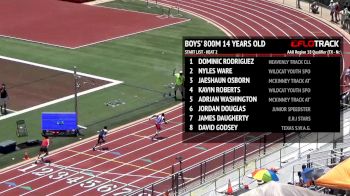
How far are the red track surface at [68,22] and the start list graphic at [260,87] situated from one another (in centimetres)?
2948

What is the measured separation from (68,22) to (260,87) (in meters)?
36.8

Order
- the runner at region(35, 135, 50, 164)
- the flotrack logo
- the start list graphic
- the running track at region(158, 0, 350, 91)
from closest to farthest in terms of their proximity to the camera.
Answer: the start list graphic, the flotrack logo, the runner at region(35, 135, 50, 164), the running track at region(158, 0, 350, 91)

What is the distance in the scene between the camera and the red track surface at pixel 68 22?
5738 cm

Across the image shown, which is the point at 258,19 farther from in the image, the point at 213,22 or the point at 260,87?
the point at 260,87

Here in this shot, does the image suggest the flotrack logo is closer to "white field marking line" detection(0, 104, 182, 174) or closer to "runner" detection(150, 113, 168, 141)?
"runner" detection(150, 113, 168, 141)

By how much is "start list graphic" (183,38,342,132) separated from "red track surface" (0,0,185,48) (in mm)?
29480

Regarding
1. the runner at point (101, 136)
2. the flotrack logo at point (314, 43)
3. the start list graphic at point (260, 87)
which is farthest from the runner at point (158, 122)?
the flotrack logo at point (314, 43)

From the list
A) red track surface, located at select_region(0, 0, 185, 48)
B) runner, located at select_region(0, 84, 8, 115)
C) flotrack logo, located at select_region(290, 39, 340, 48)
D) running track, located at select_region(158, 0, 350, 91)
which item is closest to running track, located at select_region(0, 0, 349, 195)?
runner, located at select_region(0, 84, 8, 115)

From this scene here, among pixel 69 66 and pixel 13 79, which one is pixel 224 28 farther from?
pixel 13 79

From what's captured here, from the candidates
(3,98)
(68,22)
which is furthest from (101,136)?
(68,22)

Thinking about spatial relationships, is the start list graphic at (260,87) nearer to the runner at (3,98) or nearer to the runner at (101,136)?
the runner at (101,136)

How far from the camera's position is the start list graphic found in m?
26.4

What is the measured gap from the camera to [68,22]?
202 ft

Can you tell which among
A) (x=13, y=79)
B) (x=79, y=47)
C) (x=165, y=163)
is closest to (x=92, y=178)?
(x=165, y=163)
